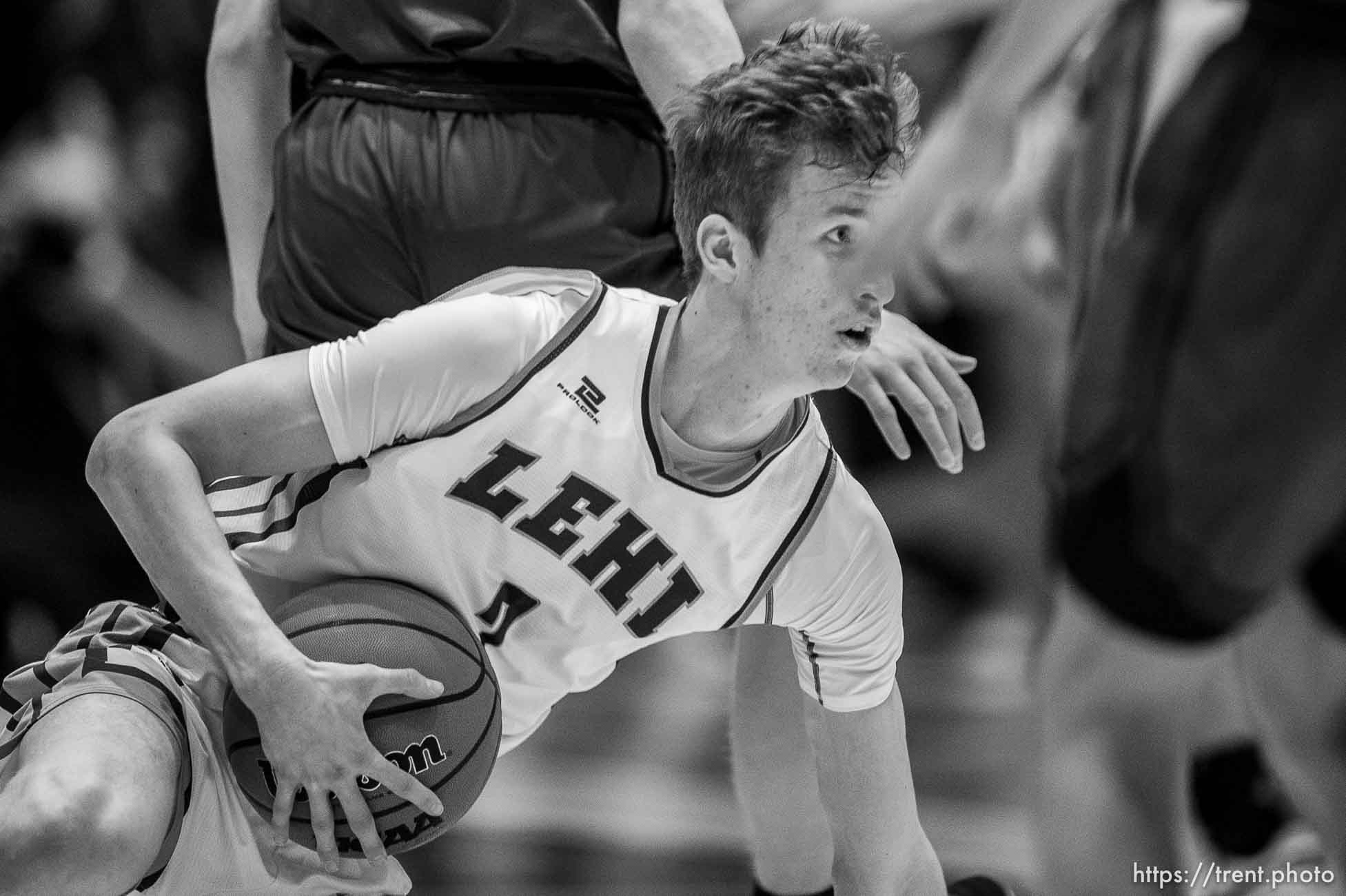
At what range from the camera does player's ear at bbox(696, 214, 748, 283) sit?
2062mm

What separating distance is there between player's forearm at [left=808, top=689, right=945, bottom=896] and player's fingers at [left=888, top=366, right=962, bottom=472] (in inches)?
14.1

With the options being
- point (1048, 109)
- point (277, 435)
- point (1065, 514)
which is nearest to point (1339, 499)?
point (1065, 514)

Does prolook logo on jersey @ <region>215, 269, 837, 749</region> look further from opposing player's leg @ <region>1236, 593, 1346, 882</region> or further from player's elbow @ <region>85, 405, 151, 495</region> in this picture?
opposing player's leg @ <region>1236, 593, 1346, 882</region>

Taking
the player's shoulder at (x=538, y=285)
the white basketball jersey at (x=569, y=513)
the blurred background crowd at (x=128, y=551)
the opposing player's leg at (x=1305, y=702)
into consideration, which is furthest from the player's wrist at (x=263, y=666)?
the blurred background crowd at (x=128, y=551)

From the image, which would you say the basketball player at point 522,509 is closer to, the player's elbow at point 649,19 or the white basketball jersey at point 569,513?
the white basketball jersey at point 569,513

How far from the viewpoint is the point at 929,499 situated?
3.02m

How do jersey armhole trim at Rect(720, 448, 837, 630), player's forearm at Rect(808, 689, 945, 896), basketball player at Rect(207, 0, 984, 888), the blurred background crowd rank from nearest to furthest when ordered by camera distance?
jersey armhole trim at Rect(720, 448, 837, 630), player's forearm at Rect(808, 689, 945, 896), basketball player at Rect(207, 0, 984, 888), the blurred background crowd

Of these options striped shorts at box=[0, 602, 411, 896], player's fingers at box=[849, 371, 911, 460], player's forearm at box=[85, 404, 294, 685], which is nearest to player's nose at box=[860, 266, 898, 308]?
player's fingers at box=[849, 371, 911, 460]

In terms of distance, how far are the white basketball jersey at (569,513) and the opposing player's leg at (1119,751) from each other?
0.31 metres

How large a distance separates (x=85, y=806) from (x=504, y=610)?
0.58 metres

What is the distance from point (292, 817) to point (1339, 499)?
1.36 m

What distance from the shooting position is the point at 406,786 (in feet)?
6.55

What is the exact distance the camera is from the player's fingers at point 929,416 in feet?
7.18

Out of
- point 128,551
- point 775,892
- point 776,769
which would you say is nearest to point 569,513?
point 776,769
